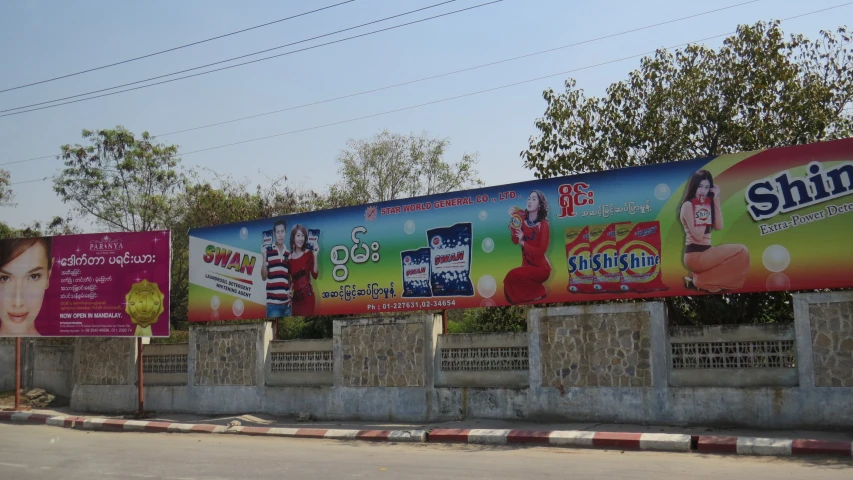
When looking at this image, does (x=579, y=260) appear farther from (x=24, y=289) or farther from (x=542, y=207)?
(x=24, y=289)

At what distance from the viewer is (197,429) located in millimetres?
16344

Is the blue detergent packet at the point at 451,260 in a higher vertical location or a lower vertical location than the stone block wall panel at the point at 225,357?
higher

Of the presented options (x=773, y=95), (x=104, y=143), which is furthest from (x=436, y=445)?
(x=104, y=143)

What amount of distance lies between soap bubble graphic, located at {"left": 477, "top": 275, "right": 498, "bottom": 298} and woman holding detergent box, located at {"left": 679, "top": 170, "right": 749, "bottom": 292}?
11.8 feet

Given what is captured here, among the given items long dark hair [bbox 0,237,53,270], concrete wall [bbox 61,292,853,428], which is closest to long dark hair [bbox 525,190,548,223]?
concrete wall [bbox 61,292,853,428]

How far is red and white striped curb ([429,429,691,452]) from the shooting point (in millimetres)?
11359

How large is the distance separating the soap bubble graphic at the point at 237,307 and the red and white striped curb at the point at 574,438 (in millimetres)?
6579

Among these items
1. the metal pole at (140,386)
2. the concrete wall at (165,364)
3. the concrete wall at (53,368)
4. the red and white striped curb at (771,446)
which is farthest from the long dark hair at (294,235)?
the red and white striped curb at (771,446)

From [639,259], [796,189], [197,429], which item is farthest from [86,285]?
[796,189]

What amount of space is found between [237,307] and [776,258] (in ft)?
38.8

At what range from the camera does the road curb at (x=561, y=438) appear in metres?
10.6

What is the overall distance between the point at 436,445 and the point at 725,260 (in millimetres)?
5768

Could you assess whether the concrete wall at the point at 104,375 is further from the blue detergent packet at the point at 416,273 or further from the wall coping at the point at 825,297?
the wall coping at the point at 825,297

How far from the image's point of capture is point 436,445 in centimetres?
1313
